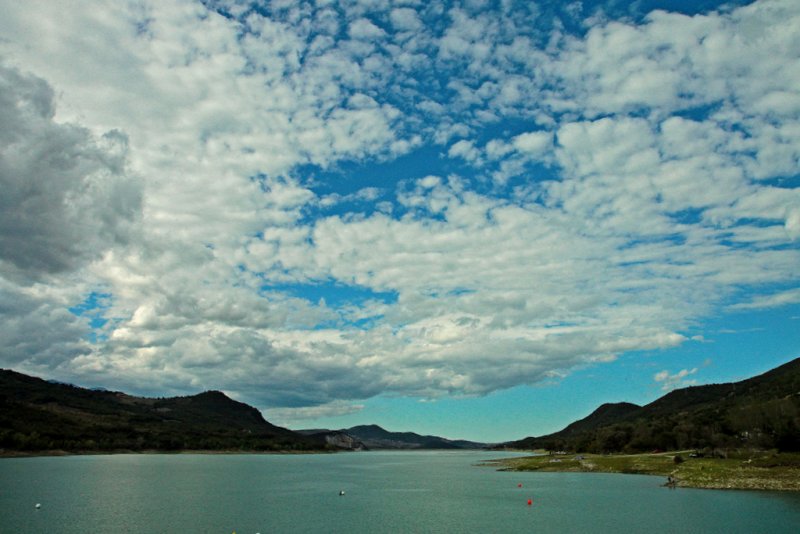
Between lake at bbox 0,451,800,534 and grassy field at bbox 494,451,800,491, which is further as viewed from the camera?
grassy field at bbox 494,451,800,491

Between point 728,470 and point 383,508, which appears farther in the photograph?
point 728,470

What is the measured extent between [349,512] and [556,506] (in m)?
34.4

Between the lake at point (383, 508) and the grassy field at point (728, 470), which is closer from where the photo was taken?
the lake at point (383, 508)

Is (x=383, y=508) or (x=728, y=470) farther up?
(x=728, y=470)

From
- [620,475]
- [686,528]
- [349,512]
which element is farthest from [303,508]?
[620,475]

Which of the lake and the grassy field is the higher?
the grassy field

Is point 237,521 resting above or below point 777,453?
below

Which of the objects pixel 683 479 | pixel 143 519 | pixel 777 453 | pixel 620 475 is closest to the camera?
pixel 143 519

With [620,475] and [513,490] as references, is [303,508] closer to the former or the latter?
[513,490]

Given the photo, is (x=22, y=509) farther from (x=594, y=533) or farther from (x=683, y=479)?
(x=683, y=479)

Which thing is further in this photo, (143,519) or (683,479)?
(683,479)

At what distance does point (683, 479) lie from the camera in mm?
119375

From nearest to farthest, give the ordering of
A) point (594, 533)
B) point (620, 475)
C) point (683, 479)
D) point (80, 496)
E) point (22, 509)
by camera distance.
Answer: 1. point (594, 533)
2. point (22, 509)
3. point (80, 496)
4. point (683, 479)
5. point (620, 475)

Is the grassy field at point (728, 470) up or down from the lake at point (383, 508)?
up
